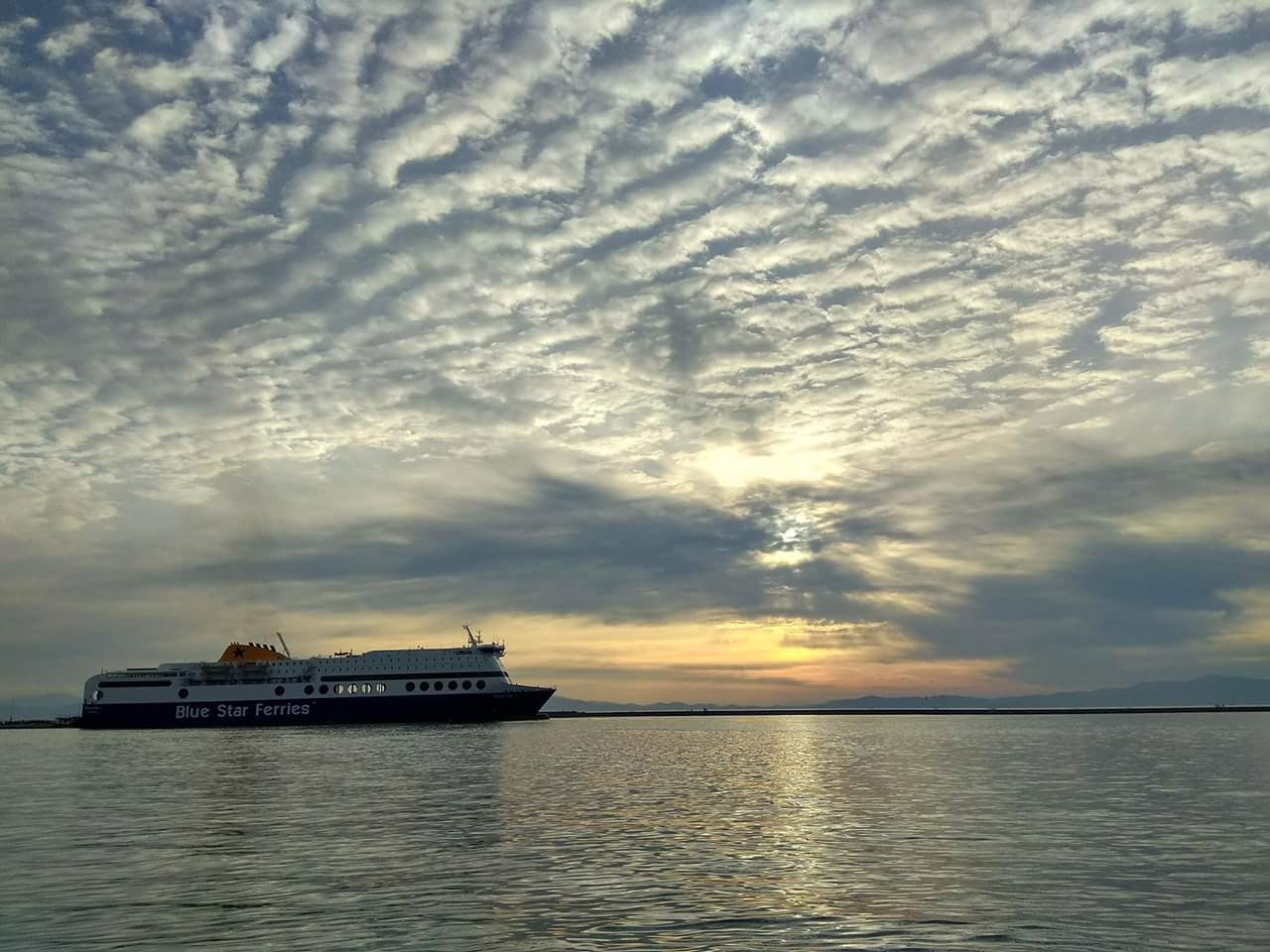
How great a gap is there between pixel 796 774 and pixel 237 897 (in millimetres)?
50258

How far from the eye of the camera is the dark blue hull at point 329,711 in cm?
16862

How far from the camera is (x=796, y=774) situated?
6950 centimetres

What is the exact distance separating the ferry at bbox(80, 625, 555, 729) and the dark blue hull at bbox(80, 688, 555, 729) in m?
0.17

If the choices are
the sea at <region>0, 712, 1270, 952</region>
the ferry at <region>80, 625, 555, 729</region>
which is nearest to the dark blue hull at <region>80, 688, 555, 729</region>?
the ferry at <region>80, 625, 555, 729</region>

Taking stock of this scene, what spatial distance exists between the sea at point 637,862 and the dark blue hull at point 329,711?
104052mm

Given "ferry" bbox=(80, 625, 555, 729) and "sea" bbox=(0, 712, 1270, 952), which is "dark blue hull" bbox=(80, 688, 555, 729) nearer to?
"ferry" bbox=(80, 625, 555, 729)

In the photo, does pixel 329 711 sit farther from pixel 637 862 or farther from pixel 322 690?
pixel 637 862

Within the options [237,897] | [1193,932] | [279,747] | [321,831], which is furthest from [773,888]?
[279,747]

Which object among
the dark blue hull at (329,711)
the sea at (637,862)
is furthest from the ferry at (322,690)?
the sea at (637,862)

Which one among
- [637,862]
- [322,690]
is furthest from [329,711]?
[637,862]

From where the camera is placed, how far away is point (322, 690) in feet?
559

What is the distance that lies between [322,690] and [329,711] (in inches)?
152

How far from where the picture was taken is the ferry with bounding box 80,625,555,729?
16862 centimetres

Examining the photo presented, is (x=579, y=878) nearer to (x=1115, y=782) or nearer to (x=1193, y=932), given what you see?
(x=1193, y=932)
